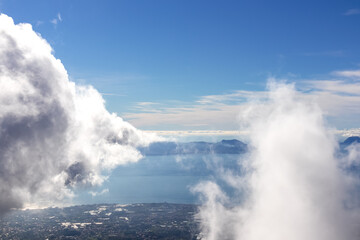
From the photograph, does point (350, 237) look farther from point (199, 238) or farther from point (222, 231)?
point (199, 238)

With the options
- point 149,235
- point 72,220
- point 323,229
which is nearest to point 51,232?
point 72,220

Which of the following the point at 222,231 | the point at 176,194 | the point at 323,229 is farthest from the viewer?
the point at 176,194

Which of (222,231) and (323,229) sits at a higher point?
(323,229)

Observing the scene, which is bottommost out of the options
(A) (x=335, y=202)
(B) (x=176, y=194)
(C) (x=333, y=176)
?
(B) (x=176, y=194)

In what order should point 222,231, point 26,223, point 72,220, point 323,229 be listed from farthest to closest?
point 72,220
point 26,223
point 222,231
point 323,229

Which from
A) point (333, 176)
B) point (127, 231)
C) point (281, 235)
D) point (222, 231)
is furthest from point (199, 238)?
point (333, 176)

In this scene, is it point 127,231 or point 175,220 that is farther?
point 175,220

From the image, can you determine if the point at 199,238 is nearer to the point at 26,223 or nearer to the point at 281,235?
the point at 281,235

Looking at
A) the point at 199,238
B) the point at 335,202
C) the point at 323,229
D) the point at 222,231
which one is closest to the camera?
the point at 323,229

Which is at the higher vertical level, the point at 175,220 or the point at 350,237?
the point at 350,237
